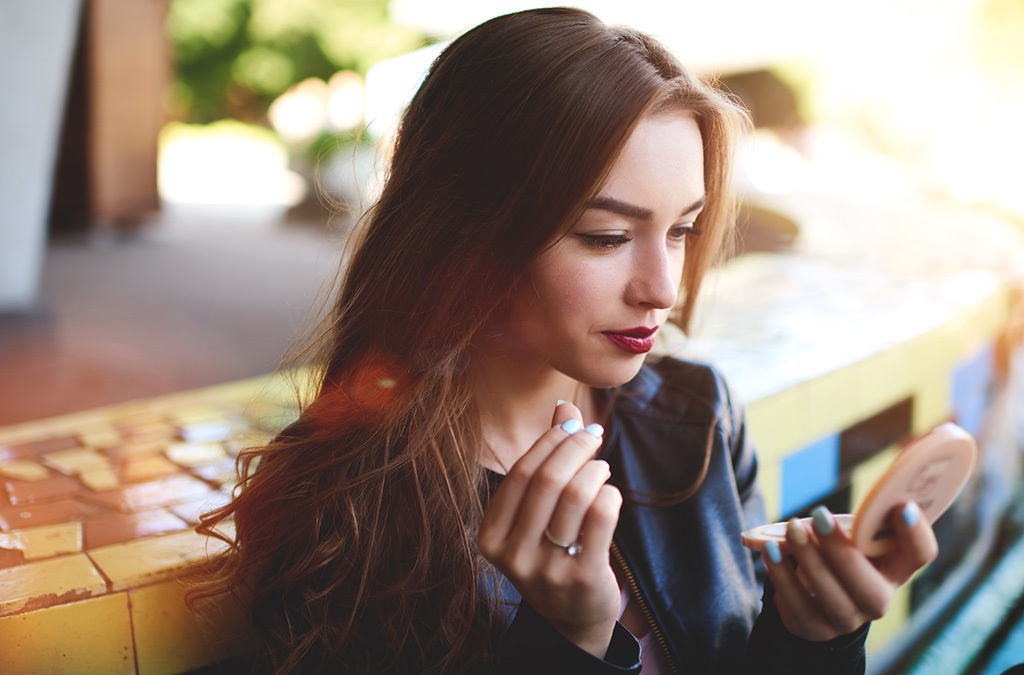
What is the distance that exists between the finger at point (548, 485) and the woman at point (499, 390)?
0.06 ft

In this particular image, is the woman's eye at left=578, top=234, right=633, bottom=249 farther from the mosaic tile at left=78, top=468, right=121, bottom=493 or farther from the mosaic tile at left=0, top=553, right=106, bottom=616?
the mosaic tile at left=78, top=468, right=121, bottom=493

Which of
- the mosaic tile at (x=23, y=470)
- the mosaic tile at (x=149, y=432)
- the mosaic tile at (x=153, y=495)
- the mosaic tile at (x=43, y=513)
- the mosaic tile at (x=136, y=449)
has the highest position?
the mosaic tile at (x=43, y=513)

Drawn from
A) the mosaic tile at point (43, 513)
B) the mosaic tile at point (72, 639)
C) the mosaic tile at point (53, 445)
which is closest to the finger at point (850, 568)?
the mosaic tile at point (72, 639)

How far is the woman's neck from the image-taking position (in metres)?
1.36

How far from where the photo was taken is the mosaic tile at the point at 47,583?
1103mm

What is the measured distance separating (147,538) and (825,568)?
1.08m

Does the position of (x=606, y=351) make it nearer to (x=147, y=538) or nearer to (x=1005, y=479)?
(x=147, y=538)

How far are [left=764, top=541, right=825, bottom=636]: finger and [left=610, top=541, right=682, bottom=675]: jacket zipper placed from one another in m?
0.30

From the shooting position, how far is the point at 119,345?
4.79 m

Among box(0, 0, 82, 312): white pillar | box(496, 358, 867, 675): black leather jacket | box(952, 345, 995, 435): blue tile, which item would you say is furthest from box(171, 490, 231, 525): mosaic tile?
box(0, 0, 82, 312): white pillar

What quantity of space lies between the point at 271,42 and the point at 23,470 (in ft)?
72.5

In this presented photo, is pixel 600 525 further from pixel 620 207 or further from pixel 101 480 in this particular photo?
pixel 101 480

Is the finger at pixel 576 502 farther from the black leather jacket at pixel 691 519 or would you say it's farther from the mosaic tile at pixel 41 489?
the mosaic tile at pixel 41 489

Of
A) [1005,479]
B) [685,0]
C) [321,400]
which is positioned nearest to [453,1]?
[685,0]
